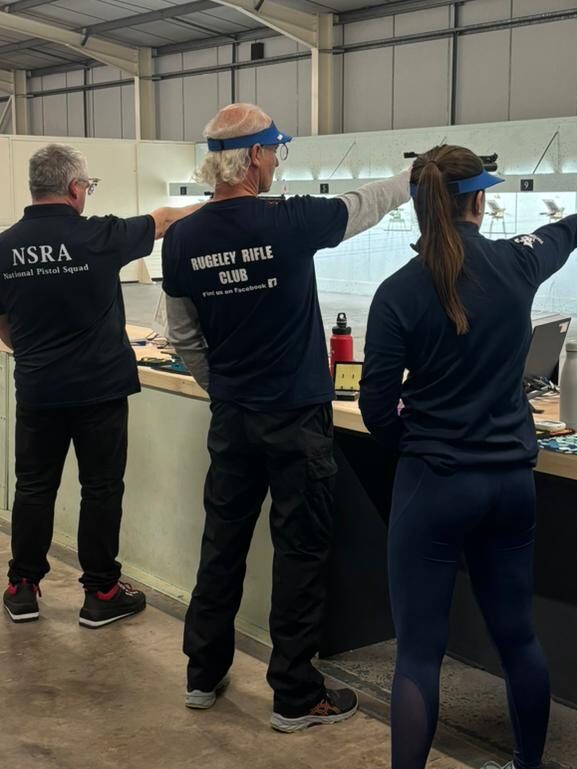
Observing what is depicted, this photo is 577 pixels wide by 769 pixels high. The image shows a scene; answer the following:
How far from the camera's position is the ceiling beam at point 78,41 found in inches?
481

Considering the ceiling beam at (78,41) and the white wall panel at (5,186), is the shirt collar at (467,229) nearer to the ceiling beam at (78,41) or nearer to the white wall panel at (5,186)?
the white wall panel at (5,186)

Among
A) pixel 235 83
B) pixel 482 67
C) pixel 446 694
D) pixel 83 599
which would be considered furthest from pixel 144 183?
pixel 446 694

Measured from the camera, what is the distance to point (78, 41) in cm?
1318

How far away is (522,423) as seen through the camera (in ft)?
6.03

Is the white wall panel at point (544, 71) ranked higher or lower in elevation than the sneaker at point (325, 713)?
higher

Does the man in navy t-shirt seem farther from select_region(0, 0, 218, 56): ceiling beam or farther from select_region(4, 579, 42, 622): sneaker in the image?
select_region(0, 0, 218, 56): ceiling beam

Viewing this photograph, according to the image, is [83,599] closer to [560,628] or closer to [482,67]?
[560,628]

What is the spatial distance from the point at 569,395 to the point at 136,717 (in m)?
1.30

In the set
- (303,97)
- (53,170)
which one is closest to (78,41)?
(303,97)

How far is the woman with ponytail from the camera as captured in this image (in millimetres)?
1750

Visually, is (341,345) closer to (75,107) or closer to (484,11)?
(484,11)

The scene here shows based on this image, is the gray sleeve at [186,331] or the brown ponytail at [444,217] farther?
the gray sleeve at [186,331]

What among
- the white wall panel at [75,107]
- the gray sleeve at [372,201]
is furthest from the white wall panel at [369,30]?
the gray sleeve at [372,201]

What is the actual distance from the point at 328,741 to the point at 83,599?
121 cm
